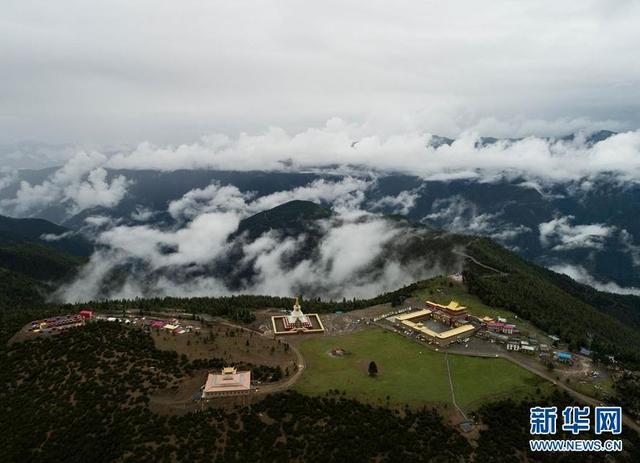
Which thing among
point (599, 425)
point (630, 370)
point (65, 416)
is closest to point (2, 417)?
point (65, 416)

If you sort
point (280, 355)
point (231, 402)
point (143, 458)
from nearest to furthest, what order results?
point (143, 458) < point (231, 402) < point (280, 355)

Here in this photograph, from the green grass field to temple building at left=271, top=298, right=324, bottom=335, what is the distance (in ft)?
23.0

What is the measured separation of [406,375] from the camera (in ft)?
328

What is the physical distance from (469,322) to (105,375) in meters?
99.7

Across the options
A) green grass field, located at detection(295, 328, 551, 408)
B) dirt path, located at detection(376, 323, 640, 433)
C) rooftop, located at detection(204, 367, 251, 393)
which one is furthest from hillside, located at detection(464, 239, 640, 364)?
rooftop, located at detection(204, 367, 251, 393)

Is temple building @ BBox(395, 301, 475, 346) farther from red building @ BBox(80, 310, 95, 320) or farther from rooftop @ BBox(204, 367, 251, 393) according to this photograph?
red building @ BBox(80, 310, 95, 320)

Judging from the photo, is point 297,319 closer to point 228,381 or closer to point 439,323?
point 228,381

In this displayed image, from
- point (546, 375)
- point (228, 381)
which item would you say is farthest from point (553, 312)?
point (228, 381)

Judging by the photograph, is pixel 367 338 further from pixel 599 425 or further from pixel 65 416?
pixel 65 416

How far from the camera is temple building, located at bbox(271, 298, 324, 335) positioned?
4934 inches

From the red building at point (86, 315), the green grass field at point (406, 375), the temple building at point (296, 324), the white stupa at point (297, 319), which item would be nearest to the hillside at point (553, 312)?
the green grass field at point (406, 375)

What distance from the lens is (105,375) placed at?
9294cm

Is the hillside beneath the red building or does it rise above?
beneath

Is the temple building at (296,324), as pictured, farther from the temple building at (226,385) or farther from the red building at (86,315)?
the red building at (86,315)
